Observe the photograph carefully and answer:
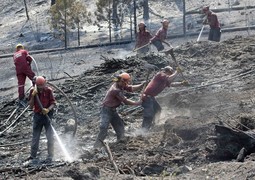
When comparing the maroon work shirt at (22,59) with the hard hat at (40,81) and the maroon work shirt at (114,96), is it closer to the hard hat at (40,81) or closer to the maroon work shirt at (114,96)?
the hard hat at (40,81)

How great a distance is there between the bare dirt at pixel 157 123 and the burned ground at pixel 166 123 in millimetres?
18

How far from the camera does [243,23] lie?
2725 cm

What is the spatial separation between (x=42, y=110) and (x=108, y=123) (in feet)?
4.62

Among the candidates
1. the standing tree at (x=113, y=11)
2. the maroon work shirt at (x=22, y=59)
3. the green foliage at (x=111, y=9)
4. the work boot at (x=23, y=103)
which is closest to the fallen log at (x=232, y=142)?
the maroon work shirt at (x=22, y=59)

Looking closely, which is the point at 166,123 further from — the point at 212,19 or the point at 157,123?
the point at 212,19

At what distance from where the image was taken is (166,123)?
13.4 m

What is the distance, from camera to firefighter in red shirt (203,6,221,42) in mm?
21438

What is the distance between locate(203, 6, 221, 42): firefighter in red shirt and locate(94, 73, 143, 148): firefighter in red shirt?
8639 millimetres

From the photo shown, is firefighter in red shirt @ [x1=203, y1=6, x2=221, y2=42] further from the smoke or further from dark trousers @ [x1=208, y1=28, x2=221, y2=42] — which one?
the smoke

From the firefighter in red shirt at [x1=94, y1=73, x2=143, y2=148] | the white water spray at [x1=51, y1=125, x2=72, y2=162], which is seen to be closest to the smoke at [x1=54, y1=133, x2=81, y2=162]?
the white water spray at [x1=51, y1=125, x2=72, y2=162]

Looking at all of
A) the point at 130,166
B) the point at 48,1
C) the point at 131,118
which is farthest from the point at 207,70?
the point at 48,1

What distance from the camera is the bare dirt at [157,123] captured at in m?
10.8

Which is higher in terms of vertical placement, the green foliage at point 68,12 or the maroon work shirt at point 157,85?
the green foliage at point 68,12

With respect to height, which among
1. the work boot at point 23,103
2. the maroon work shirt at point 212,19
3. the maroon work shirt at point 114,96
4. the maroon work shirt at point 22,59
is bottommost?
the work boot at point 23,103
